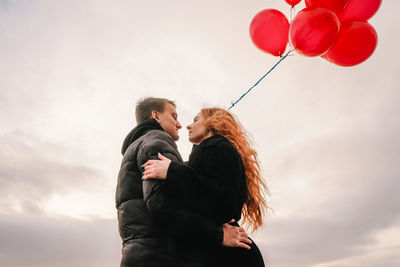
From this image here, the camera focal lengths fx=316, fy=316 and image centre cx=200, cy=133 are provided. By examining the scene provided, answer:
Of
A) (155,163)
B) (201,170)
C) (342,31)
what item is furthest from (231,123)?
(342,31)

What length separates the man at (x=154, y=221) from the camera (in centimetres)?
196

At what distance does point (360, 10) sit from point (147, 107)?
2510 millimetres

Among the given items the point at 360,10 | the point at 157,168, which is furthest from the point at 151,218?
the point at 360,10

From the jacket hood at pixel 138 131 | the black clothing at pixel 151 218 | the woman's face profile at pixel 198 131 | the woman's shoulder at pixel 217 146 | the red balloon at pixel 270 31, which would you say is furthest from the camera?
the red balloon at pixel 270 31

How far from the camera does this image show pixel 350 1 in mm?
3400

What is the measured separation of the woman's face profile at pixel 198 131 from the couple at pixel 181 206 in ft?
1.55

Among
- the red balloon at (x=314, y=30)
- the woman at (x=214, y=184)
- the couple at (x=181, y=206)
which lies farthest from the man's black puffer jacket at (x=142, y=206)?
the red balloon at (x=314, y=30)

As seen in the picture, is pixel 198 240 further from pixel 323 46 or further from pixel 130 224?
pixel 323 46

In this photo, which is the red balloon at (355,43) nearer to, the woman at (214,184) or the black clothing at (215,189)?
the woman at (214,184)

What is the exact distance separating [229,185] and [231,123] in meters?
0.88

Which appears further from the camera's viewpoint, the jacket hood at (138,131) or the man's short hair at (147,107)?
the man's short hair at (147,107)

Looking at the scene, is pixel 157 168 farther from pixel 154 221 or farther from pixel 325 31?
pixel 325 31

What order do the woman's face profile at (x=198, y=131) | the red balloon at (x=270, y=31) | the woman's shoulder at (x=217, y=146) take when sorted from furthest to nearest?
the red balloon at (x=270, y=31) → the woman's face profile at (x=198, y=131) → the woman's shoulder at (x=217, y=146)

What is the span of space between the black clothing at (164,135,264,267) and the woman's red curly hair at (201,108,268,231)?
0.34 meters
